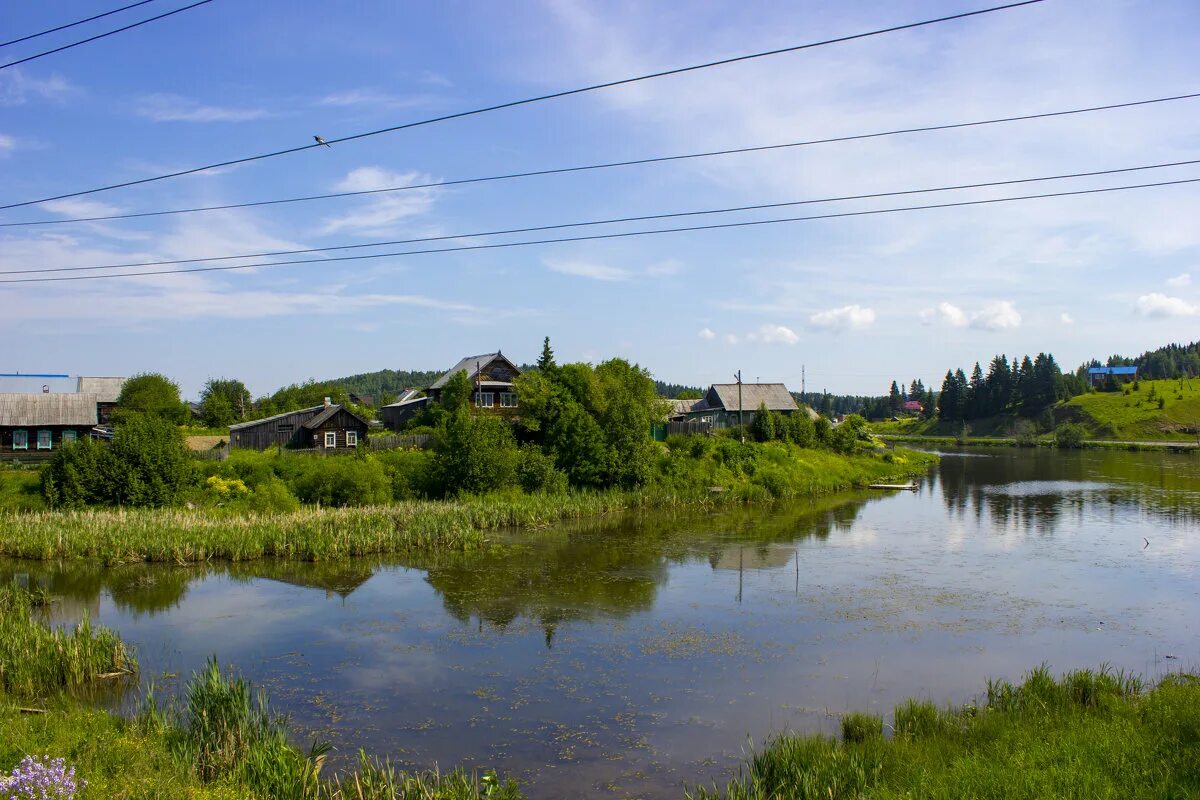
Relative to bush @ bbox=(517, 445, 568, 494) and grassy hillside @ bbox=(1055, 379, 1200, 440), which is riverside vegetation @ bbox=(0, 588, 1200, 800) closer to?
bush @ bbox=(517, 445, 568, 494)

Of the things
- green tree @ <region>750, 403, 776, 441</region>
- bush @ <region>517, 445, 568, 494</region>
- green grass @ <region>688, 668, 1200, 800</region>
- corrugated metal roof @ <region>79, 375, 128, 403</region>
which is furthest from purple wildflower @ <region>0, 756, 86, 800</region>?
corrugated metal roof @ <region>79, 375, 128, 403</region>

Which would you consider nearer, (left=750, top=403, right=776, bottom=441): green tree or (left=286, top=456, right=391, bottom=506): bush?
(left=286, top=456, right=391, bottom=506): bush

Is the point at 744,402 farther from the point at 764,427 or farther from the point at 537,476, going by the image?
the point at 537,476

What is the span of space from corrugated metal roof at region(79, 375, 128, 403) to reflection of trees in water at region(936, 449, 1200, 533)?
70.1m

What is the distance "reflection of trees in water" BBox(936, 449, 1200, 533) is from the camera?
124ft

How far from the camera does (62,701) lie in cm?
1223

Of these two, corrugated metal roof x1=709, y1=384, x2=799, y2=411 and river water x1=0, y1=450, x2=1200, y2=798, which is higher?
corrugated metal roof x1=709, y1=384, x2=799, y2=411

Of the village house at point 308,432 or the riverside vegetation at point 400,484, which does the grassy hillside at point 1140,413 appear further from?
the village house at point 308,432

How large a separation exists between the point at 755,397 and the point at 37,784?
67825 millimetres

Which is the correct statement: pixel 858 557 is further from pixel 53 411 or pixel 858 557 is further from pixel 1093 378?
pixel 1093 378

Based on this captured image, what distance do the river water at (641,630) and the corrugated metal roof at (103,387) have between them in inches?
2201

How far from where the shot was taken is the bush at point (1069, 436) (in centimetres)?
9619

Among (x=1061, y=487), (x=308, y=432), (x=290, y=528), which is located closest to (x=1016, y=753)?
(x=290, y=528)

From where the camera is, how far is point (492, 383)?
55.8 metres
